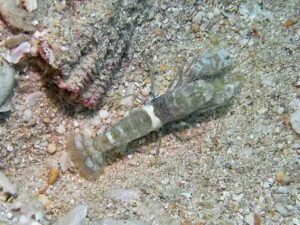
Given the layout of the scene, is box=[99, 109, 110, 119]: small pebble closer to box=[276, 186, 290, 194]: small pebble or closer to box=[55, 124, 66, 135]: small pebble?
box=[55, 124, 66, 135]: small pebble

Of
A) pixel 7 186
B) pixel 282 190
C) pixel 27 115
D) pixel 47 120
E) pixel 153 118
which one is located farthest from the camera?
pixel 153 118

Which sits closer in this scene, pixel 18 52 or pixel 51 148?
pixel 18 52

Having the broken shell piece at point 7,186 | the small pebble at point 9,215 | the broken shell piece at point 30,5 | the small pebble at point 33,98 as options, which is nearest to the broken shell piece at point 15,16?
the broken shell piece at point 30,5

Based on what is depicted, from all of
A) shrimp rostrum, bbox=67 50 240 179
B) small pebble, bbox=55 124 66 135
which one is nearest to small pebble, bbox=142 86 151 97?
shrimp rostrum, bbox=67 50 240 179

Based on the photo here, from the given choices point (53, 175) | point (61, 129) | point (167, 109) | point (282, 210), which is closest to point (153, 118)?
point (167, 109)

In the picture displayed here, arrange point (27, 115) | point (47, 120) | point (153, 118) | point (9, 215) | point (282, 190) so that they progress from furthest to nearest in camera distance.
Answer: point (153, 118) → point (47, 120) → point (27, 115) → point (282, 190) → point (9, 215)

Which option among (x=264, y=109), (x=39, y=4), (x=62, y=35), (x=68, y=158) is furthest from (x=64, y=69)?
(x=264, y=109)

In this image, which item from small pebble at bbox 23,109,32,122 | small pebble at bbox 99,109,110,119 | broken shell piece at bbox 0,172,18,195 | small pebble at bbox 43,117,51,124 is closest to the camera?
broken shell piece at bbox 0,172,18,195

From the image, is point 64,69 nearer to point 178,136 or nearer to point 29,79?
point 29,79

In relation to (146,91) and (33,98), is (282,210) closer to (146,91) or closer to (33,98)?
(146,91)
